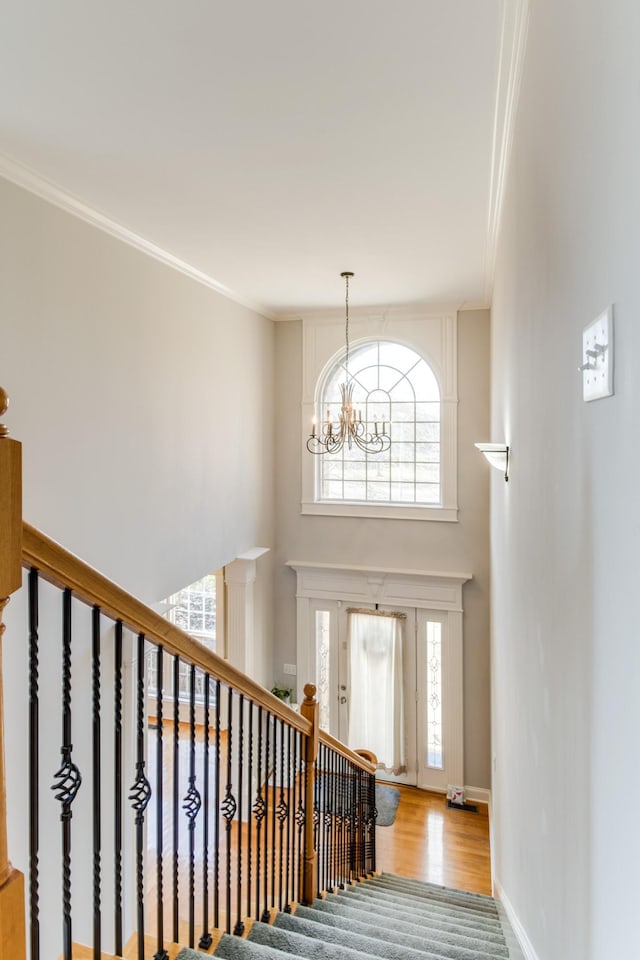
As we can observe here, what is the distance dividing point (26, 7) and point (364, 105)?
1.25 metres

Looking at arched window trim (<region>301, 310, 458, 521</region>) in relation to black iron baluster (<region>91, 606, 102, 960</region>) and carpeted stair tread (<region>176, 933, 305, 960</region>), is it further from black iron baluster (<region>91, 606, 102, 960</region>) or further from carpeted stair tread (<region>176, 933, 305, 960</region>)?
black iron baluster (<region>91, 606, 102, 960</region>)

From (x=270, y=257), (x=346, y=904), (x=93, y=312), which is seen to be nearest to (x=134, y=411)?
(x=93, y=312)

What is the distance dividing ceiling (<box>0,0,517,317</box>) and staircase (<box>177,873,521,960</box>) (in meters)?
2.87

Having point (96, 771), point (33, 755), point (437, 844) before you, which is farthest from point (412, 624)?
point (33, 755)

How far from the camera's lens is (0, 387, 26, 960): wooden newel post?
0.94 m

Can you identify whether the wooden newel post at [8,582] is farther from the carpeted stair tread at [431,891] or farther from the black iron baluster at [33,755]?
the carpeted stair tread at [431,891]

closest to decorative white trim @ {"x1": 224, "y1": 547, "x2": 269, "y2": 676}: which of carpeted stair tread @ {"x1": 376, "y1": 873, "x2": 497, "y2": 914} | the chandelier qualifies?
the chandelier

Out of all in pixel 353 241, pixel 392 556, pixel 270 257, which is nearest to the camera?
pixel 353 241

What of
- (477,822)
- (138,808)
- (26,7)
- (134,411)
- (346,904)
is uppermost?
(26,7)

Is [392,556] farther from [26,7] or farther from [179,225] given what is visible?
[26,7]

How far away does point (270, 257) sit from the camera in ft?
14.2

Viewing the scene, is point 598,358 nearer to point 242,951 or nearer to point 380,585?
point 242,951

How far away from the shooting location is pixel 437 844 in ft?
17.1

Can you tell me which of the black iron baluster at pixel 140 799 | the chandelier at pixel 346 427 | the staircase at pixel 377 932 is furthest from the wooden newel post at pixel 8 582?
the chandelier at pixel 346 427
